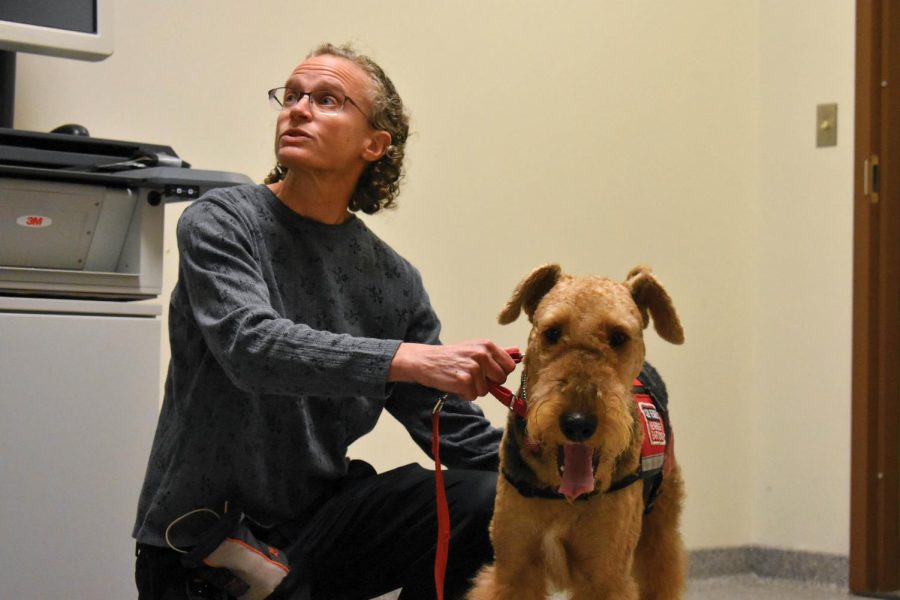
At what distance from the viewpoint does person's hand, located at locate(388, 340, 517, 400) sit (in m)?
1.44

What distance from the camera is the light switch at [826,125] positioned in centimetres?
324

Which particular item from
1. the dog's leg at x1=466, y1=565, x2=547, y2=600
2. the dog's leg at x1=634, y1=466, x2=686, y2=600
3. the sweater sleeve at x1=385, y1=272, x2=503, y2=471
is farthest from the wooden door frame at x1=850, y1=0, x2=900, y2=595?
the dog's leg at x1=466, y1=565, x2=547, y2=600

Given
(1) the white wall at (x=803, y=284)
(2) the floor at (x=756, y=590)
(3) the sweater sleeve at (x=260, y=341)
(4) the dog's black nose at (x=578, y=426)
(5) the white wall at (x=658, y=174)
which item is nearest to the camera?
(4) the dog's black nose at (x=578, y=426)

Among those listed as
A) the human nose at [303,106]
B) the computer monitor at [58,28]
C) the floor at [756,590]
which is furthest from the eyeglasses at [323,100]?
the floor at [756,590]

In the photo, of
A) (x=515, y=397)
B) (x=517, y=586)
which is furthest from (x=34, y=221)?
(x=517, y=586)

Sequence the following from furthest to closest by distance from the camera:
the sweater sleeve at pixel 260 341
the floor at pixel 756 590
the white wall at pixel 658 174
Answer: the floor at pixel 756 590
the white wall at pixel 658 174
the sweater sleeve at pixel 260 341

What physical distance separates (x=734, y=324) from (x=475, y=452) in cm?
173

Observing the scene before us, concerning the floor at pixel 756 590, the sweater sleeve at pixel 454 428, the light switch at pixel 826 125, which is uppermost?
the light switch at pixel 826 125

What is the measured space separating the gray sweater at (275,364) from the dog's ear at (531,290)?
19cm

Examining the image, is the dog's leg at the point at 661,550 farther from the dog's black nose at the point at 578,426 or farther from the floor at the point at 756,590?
the floor at the point at 756,590

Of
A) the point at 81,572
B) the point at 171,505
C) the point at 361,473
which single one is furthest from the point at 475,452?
the point at 81,572

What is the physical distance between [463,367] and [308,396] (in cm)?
40

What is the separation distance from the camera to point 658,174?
3311mm

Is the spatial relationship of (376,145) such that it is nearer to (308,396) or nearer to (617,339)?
(308,396)
